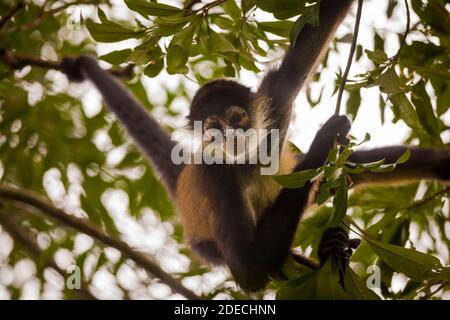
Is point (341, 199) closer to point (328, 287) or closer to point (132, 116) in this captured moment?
point (328, 287)

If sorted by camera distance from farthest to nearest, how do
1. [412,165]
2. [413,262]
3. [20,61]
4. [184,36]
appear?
[20,61] < [412,165] < [184,36] < [413,262]

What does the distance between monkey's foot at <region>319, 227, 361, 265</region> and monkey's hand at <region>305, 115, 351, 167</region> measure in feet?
1.27

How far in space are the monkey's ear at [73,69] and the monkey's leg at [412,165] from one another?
7.96 ft

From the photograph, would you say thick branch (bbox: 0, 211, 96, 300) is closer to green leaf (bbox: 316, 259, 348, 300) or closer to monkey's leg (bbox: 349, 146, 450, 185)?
monkey's leg (bbox: 349, 146, 450, 185)

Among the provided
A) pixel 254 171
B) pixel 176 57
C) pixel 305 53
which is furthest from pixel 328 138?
pixel 254 171

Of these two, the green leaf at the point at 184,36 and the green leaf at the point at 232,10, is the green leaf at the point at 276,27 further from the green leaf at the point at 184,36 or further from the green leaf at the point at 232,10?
the green leaf at the point at 184,36

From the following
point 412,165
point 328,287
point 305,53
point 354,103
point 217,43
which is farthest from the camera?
Answer: point 412,165

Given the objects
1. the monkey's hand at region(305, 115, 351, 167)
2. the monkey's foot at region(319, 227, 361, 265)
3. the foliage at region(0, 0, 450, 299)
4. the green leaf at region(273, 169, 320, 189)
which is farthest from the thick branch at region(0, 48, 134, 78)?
the green leaf at region(273, 169, 320, 189)

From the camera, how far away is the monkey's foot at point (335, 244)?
321cm

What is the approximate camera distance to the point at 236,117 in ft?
13.8

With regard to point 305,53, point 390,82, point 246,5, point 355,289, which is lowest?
A: point 355,289

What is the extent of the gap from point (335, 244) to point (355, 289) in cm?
62

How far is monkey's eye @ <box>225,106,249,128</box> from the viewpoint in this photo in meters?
4.19
